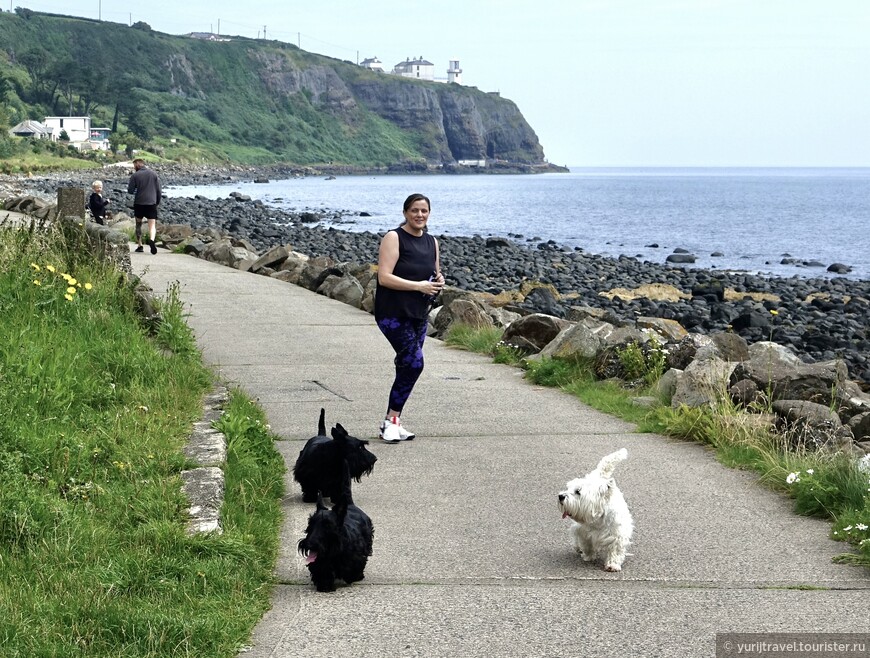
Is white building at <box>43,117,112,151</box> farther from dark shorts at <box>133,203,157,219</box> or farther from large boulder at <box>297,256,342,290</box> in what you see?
large boulder at <box>297,256,342,290</box>

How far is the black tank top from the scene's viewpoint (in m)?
8.26

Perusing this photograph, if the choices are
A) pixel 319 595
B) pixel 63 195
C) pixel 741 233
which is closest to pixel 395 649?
pixel 319 595

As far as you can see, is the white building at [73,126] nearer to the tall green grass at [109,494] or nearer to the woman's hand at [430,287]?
the tall green grass at [109,494]

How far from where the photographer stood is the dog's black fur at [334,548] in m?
5.33

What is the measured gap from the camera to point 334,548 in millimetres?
5340

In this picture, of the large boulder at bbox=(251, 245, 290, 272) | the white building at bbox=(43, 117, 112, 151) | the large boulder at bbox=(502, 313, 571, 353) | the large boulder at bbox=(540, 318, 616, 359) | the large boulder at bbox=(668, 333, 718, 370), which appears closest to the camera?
the large boulder at bbox=(668, 333, 718, 370)

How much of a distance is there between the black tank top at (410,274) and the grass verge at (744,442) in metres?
2.21

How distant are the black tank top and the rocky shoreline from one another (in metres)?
8.35

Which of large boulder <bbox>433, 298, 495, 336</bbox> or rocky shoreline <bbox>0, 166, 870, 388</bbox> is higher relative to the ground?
large boulder <bbox>433, 298, 495, 336</bbox>

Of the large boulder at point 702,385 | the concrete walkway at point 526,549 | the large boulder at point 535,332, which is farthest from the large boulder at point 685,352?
the large boulder at point 535,332

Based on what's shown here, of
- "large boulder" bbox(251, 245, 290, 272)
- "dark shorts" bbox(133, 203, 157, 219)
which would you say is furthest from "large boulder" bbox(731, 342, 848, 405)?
"dark shorts" bbox(133, 203, 157, 219)

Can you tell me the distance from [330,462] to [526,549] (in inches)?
50.5

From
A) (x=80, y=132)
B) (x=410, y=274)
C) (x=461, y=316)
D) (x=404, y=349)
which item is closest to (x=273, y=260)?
(x=461, y=316)

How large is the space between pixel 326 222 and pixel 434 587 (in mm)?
57420
